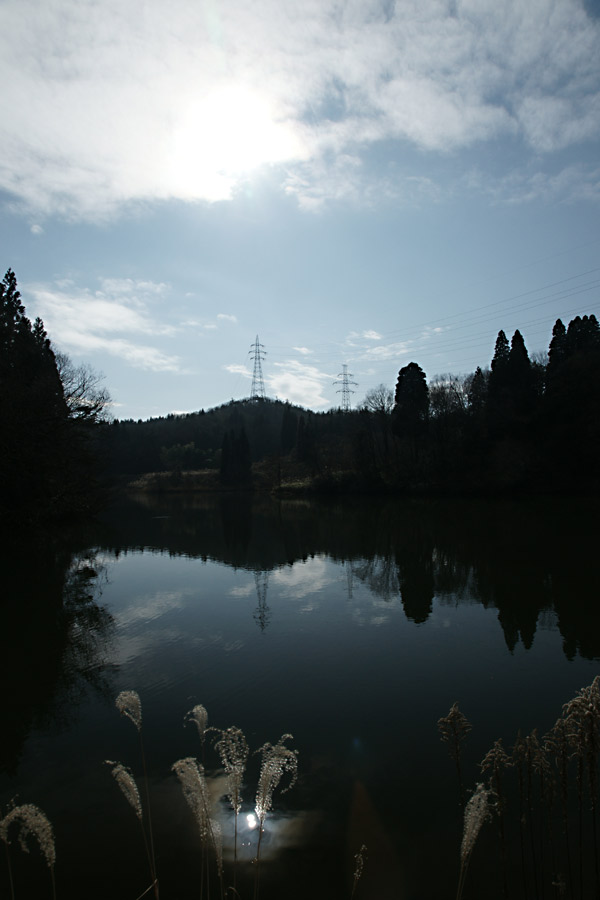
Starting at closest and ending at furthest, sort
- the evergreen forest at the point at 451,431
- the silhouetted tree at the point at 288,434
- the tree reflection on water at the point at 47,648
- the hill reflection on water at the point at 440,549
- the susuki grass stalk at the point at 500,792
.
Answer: the susuki grass stalk at the point at 500,792 < the tree reflection on water at the point at 47,648 < the hill reflection on water at the point at 440,549 < the evergreen forest at the point at 451,431 < the silhouetted tree at the point at 288,434

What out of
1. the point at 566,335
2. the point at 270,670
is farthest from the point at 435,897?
the point at 566,335

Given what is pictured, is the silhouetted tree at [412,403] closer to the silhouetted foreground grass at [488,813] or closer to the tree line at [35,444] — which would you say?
the tree line at [35,444]

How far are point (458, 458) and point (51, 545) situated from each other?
38871 mm

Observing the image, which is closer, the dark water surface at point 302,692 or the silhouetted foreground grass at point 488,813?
the silhouetted foreground grass at point 488,813

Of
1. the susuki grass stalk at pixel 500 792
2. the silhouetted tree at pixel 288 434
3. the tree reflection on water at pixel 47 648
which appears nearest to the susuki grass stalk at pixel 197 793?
the susuki grass stalk at pixel 500 792

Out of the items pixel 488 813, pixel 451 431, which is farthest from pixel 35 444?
pixel 451 431

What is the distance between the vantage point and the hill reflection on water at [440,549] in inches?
453

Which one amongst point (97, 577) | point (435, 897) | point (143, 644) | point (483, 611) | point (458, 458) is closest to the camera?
point (435, 897)

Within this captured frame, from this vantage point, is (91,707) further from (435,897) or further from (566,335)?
(566,335)

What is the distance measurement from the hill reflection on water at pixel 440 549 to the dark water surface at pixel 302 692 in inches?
5.1

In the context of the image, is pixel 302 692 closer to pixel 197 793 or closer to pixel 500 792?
pixel 500 792

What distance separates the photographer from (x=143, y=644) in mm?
9922

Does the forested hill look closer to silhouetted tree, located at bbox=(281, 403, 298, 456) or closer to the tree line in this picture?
the tree line

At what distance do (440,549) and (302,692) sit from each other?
13541 mm
